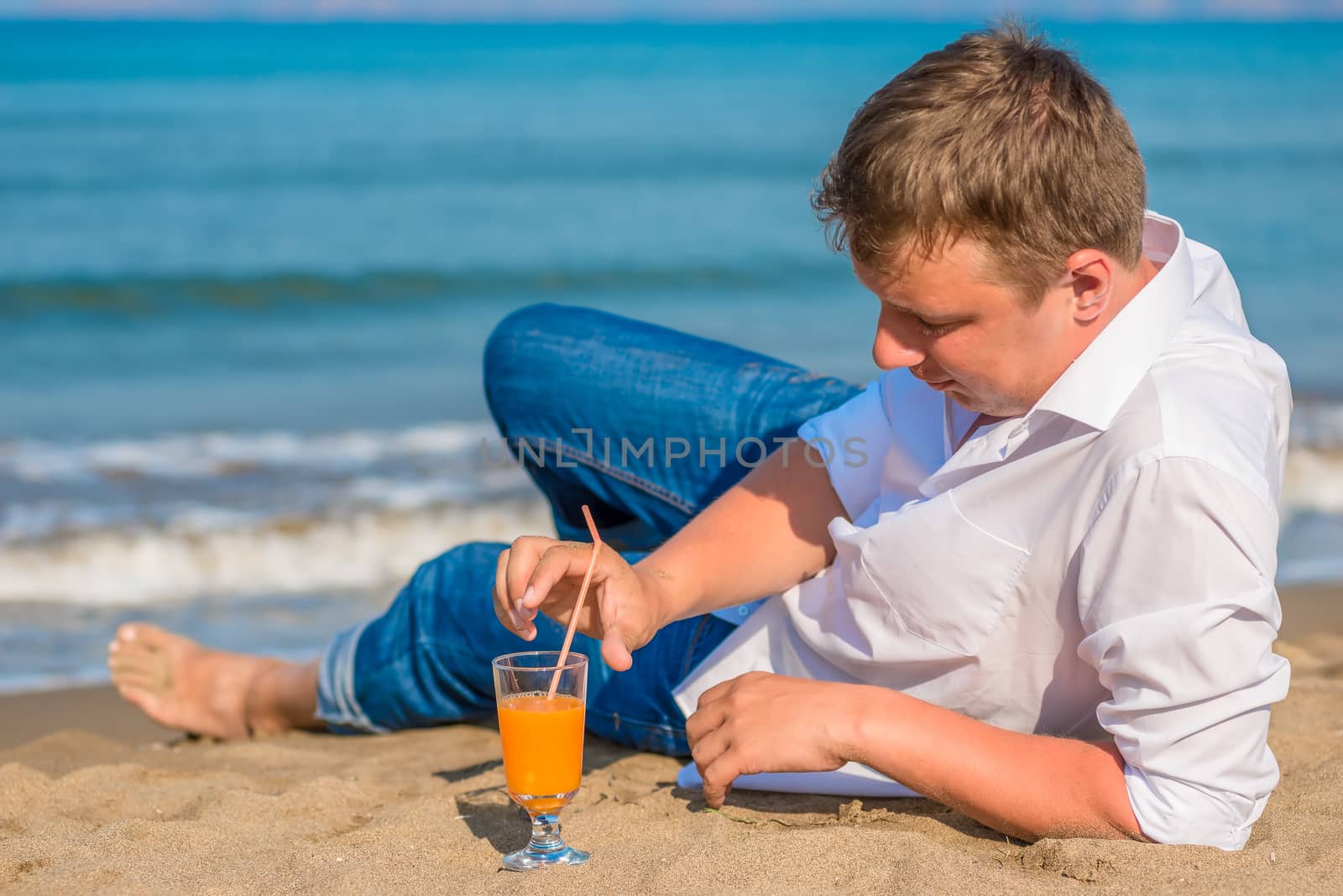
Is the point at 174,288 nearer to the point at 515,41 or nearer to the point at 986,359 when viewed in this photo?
the point at 986,359

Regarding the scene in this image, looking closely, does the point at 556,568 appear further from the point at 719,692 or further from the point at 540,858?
the point at 540,858

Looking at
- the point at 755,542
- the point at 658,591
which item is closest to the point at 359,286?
the point at 755,542

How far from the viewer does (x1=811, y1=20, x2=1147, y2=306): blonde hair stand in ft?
5.38

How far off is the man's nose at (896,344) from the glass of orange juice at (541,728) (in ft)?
2.01

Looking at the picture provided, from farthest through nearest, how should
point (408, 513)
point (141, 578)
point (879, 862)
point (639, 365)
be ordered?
1. point (408, 513)
2. point (141, 578)
3. point (639, 365)
4. point (879, 862)

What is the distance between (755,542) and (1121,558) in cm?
69

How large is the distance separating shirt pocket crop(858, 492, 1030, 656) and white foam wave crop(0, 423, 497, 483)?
170 inches

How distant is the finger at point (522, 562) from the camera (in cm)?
187

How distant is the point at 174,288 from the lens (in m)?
10.8

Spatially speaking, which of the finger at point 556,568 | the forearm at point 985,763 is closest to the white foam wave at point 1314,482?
the forearm at point 985,763

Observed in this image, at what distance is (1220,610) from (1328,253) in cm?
1190

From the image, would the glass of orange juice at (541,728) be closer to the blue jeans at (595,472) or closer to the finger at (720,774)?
the finger at (720,774)

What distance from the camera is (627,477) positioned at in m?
2.88

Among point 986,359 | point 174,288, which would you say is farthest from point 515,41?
point 986,359
